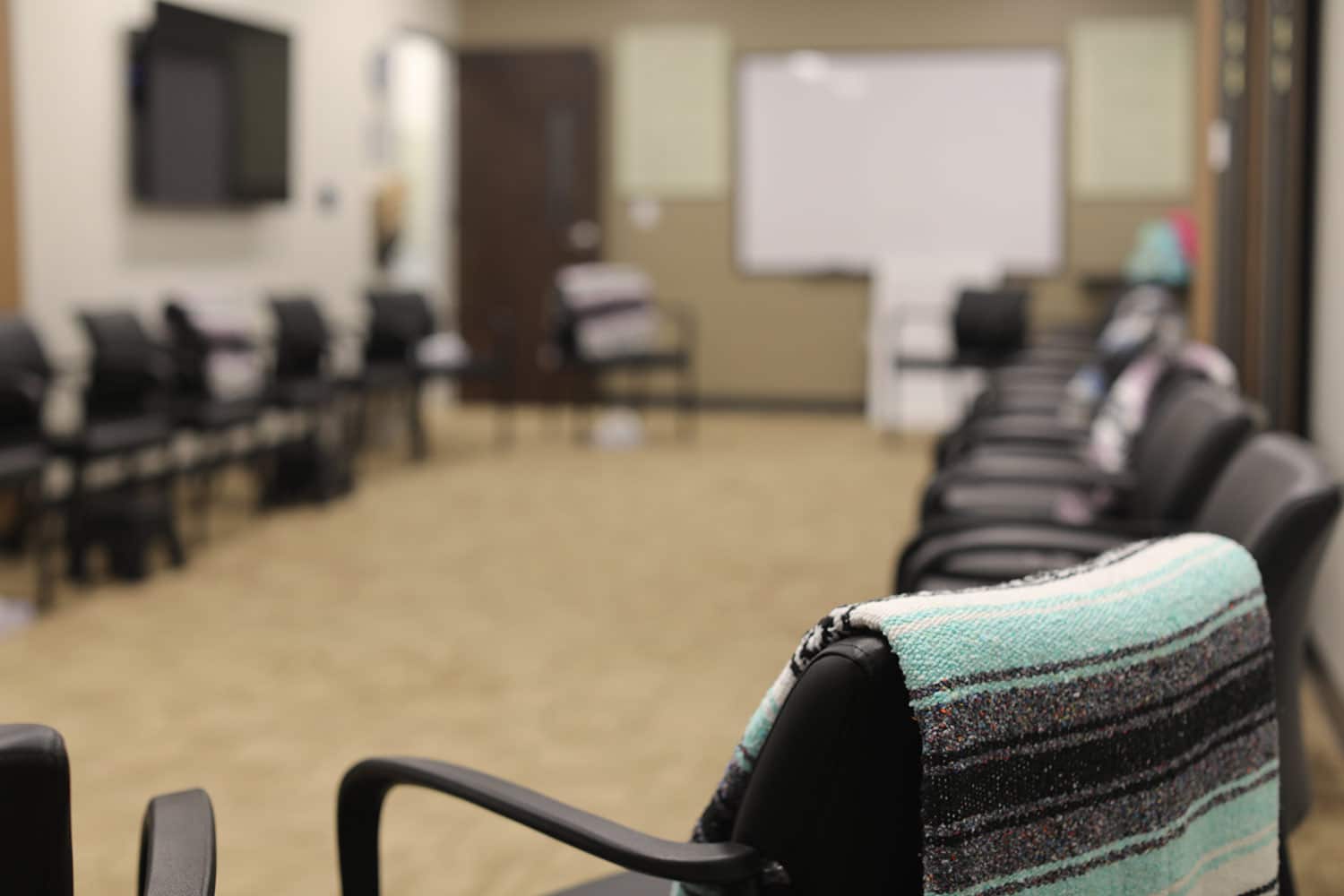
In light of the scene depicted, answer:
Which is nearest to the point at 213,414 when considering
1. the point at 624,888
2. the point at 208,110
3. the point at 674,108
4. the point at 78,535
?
the point at 78,535

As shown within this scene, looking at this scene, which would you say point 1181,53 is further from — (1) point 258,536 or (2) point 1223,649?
(2) point 1223,649

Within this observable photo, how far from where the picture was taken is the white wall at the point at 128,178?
5.58m

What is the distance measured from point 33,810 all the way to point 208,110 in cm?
605

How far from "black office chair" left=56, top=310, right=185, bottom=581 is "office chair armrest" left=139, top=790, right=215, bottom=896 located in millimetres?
3636

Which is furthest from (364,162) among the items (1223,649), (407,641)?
(1223,649)

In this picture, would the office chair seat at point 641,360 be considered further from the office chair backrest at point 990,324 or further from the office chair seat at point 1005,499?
the office chair seat at point 1005,499

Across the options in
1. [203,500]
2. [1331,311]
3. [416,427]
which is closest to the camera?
[1331,311]

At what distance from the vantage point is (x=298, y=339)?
20.9 ft

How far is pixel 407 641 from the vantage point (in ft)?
13.2

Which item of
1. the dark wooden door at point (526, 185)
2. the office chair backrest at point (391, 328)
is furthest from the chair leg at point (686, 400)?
the office chair backrest at point (391, 328)

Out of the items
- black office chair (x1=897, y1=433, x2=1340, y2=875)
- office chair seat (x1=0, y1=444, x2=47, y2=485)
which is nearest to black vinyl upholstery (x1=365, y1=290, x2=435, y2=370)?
office chair seat (x1=0, y1=444, x2=47, y2=485)

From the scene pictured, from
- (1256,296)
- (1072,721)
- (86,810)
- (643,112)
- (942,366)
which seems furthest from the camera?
(643,112)

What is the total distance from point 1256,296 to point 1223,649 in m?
2.99

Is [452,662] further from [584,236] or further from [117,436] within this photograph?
[584,236]
